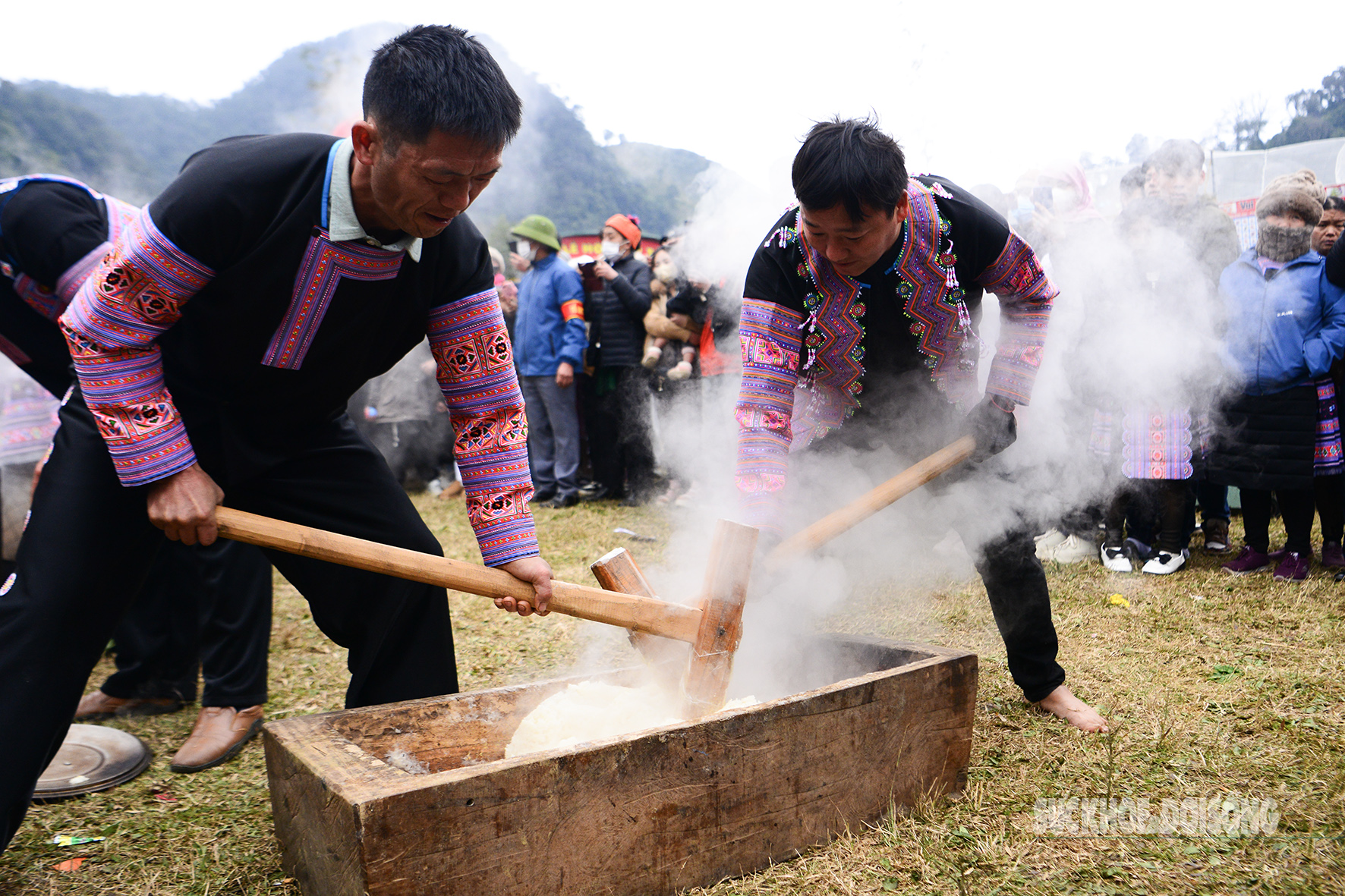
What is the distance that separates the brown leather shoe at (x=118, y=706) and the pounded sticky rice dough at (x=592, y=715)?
198 cm

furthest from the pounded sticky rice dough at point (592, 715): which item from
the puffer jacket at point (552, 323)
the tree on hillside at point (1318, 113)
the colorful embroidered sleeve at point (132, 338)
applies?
the puffer jacket at point (552, 323)

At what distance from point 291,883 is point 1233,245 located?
18.2 feet

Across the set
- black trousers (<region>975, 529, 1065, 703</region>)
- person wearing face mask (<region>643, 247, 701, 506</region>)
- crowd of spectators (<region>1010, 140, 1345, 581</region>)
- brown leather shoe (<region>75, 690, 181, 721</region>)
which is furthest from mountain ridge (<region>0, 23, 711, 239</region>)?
brown leather shoe (<region>75, 690, 181, 721</region>)

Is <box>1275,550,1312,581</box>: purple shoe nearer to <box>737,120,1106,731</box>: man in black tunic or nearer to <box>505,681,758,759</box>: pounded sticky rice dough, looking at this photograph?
<box>737,120,1106,731</box>: man in black tunic

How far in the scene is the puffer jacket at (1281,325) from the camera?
14.6 feet

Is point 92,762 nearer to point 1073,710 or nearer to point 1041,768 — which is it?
point 1041,768

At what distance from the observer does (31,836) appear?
2395 mm

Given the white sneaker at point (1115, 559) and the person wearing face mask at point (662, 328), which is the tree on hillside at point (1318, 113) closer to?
the white sneaker at point (1115, 559)

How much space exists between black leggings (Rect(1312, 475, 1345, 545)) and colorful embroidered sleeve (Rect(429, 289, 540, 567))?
14.8ft

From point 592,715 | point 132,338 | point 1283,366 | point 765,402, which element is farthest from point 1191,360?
point 132,338

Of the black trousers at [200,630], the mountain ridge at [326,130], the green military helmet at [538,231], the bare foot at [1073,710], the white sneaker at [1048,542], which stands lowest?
the white sneaker at [1048,542]

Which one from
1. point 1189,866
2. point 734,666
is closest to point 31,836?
point 734,666

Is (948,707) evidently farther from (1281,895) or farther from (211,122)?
(211,122)

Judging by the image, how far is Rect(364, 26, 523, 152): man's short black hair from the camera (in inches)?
69.2
